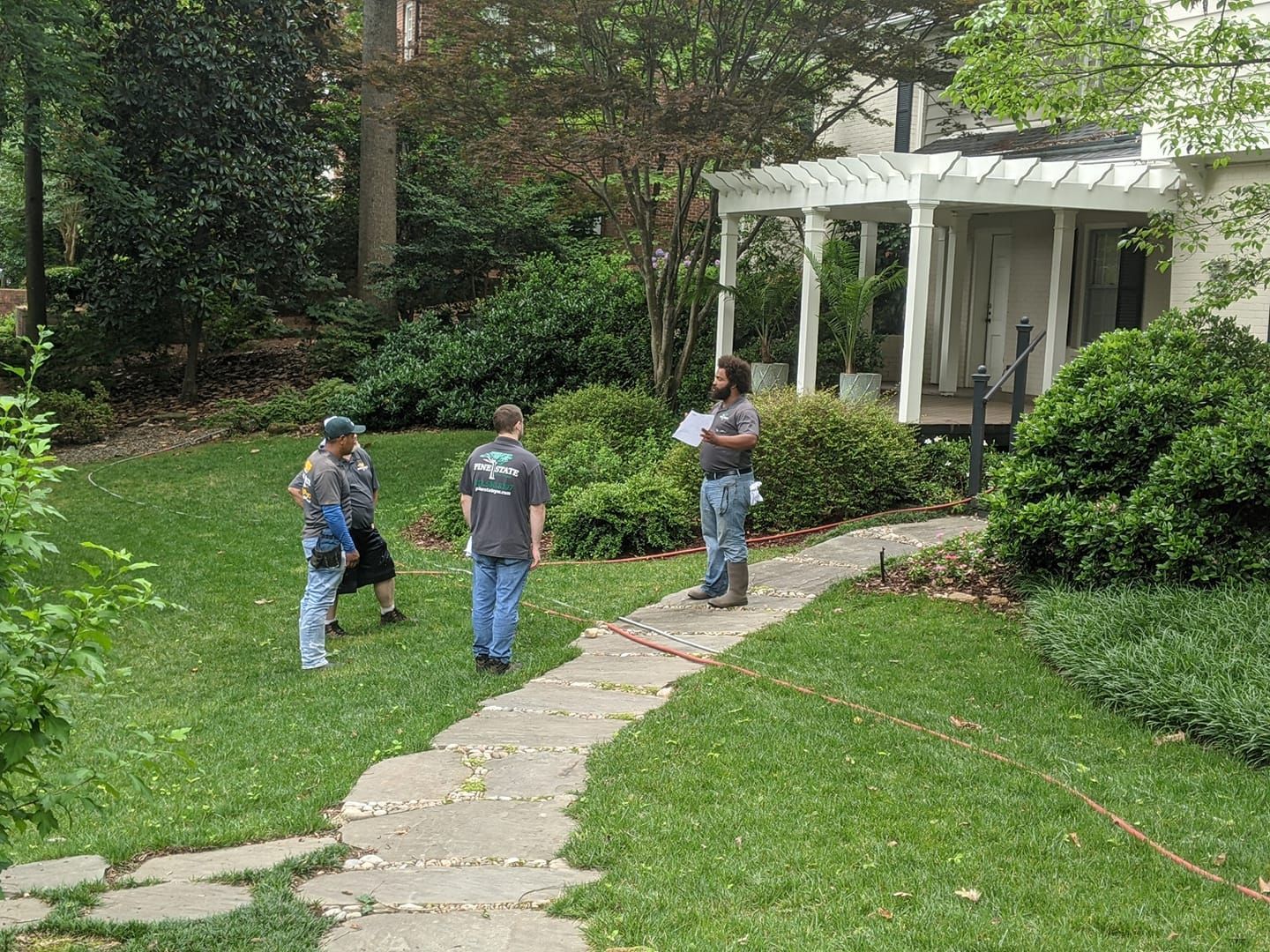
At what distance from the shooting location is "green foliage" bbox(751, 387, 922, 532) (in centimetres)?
1211

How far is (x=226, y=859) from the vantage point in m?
5.11

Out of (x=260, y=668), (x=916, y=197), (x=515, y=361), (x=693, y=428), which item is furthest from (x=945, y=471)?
(x=515, y=361)

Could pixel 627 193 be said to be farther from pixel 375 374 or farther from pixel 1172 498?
pixel 1172 498

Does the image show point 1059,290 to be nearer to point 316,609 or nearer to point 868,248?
point 868,248

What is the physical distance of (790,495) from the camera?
477 inches

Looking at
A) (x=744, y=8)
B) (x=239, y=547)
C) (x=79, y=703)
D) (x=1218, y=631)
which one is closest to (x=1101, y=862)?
(x=1218, y=631)

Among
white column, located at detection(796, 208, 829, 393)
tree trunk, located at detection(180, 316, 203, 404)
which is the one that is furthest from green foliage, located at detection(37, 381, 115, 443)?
white column, located at detection(796, 208, 829, 393)

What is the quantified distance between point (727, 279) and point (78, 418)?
407 inches

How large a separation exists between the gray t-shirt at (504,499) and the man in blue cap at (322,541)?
1134mm

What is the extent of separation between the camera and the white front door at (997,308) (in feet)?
61.9

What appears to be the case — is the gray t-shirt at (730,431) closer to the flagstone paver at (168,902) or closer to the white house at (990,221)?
the flagstone paver at (168,902)

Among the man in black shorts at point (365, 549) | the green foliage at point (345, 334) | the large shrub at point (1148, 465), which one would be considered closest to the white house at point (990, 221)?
the large shrub at point (1148, 465)

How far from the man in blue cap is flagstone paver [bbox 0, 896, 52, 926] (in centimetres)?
369

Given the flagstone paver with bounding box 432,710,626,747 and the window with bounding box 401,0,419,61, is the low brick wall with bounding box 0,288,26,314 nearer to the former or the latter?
the window with bounding box 401,0,419,61
